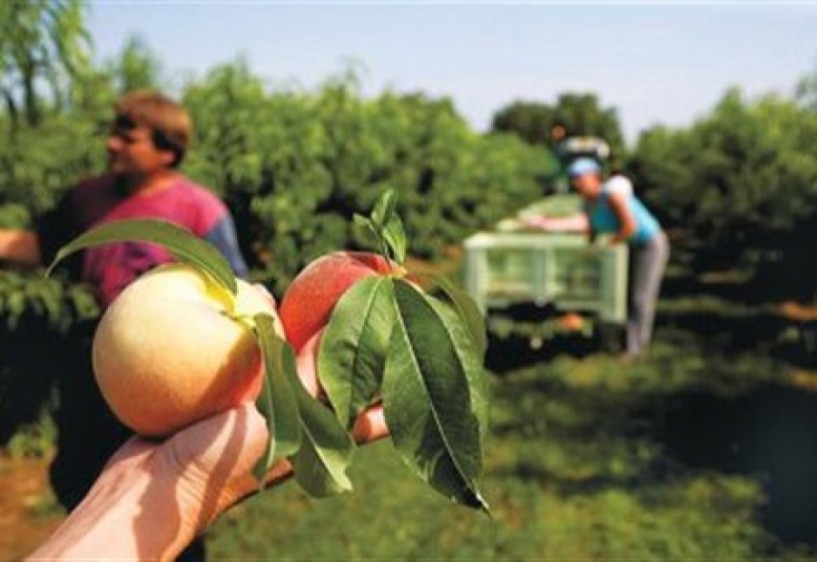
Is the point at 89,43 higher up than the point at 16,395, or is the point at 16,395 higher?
the point at 89,43

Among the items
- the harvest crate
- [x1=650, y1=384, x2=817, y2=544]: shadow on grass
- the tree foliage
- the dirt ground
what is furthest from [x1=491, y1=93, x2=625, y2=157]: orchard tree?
the dirt ground

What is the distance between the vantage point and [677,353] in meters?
7.53

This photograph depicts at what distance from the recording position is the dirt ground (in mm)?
4059

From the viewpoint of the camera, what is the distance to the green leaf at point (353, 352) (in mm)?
1074

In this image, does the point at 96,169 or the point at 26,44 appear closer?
the point at 26,44

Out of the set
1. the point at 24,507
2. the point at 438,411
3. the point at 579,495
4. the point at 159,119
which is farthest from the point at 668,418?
the point at 438,411

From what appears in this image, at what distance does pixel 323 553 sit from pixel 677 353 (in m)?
4.26

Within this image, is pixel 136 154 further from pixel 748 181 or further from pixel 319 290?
pixel 748 181

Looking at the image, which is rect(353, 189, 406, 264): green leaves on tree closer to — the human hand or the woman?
the human hand

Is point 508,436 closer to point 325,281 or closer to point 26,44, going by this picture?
point 26,44

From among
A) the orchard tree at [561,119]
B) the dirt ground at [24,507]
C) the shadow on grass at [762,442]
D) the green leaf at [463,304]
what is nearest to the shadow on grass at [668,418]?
the shadow on grass at [762,442]

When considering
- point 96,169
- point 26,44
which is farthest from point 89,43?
point 96,169

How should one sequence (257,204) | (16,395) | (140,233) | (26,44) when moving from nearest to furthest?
(140,233), (26,44), (16,395), (257,204)

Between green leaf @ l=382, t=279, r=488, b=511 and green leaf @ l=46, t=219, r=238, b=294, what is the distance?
0.22 meters
